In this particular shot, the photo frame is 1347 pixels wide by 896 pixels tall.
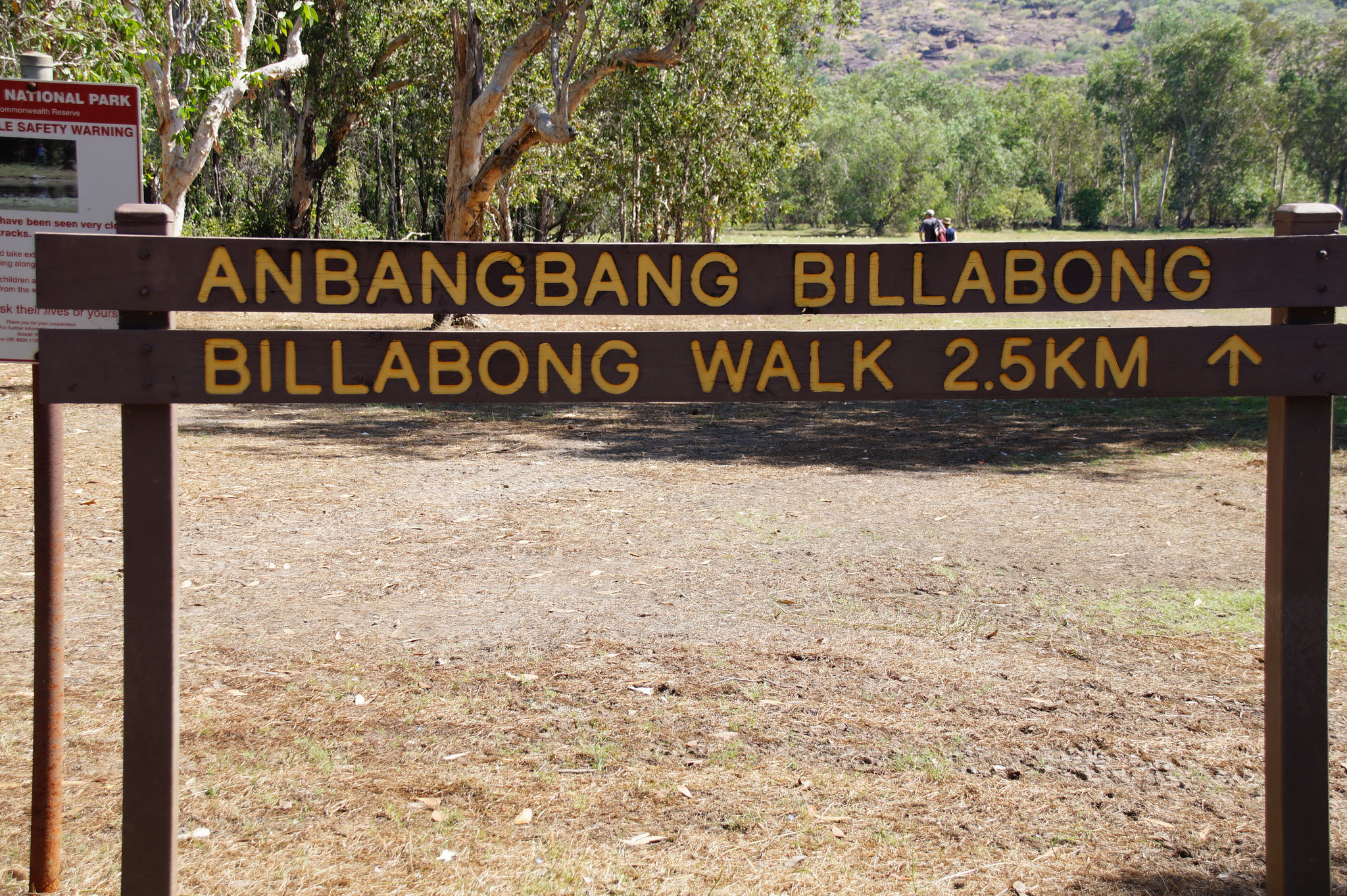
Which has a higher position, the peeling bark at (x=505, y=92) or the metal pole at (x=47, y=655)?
the peeling bark at (x=505, y=92)

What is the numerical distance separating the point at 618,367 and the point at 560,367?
0.14 m

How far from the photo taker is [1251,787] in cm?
378

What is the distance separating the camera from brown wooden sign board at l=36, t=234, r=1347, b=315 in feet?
9.00

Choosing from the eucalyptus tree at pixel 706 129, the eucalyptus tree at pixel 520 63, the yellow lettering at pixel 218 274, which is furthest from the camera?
the eucalyptus tree at pixel 706 129

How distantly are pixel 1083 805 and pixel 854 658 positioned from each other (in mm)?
1443

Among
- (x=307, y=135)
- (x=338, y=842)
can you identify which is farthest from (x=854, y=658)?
(x=307, y=135)

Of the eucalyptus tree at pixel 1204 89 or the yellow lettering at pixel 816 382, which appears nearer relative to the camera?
the yellow lettering at pixel 816 382

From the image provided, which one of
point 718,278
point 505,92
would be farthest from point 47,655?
point 505,92

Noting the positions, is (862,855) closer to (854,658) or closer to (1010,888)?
(1010,888)

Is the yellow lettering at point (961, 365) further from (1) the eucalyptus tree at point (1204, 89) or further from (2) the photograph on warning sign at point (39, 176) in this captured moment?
(1) the eucalyptus tree at point (1204, 89)

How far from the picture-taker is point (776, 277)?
9.32 feet

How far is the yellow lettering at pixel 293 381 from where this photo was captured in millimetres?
2752

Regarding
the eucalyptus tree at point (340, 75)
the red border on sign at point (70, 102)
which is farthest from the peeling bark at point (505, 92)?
the red border on sign at point (70, 102)

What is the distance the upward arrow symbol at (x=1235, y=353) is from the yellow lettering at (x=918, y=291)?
2.26 feet
